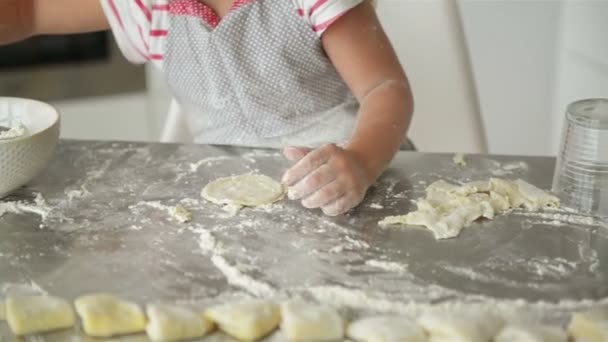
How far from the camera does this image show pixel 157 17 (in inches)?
38.9

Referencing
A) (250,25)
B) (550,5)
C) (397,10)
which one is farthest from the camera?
(550,5)

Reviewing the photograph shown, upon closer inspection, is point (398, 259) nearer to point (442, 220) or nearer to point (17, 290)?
point (442, 220)

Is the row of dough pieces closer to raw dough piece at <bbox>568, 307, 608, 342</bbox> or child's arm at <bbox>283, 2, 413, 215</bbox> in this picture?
raw dough piece at <bbox>568, 307, 608, 342</bbox>

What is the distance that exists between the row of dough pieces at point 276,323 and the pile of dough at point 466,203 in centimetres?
14

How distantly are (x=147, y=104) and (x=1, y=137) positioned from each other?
1.07 m

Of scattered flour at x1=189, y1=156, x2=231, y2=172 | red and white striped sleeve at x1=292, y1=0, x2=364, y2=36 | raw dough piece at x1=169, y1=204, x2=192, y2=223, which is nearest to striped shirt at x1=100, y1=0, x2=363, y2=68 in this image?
red and white striped sleeve at x1=292, y1=0, x2=364, y2=36

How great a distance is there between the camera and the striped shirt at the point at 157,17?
91 centimetres

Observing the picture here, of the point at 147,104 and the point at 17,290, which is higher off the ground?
the point at 17,290

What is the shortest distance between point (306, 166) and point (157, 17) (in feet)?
1.12

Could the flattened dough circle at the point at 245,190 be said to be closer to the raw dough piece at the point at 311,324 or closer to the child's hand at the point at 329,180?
the child's hand at the point at 329,180

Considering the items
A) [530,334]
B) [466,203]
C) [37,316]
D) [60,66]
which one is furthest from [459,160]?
[60,66]

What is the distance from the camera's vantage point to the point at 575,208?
78 cm

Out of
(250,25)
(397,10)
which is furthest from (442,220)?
(397,10)

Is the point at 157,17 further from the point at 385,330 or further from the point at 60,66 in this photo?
the point at 60,66
